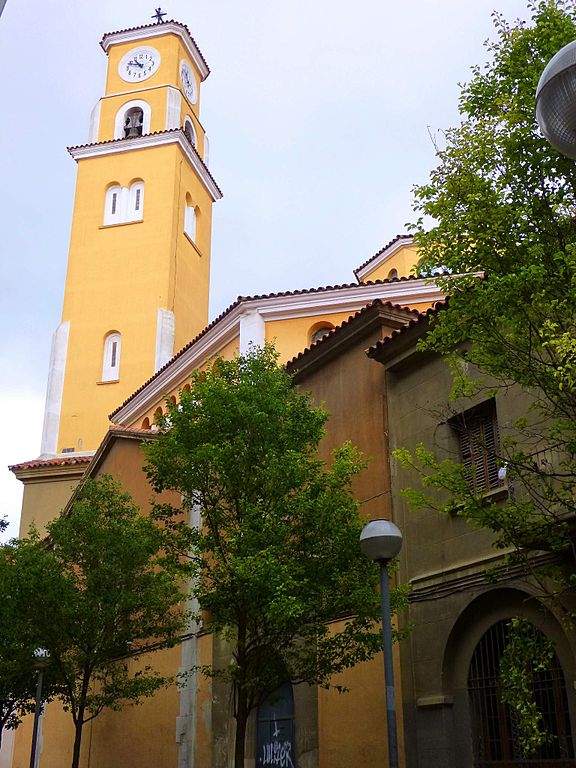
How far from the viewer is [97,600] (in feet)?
58.5

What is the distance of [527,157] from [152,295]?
2804 centimetres

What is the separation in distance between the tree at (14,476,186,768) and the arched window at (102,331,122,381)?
1759cm

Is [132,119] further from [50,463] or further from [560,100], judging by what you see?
[560,100]

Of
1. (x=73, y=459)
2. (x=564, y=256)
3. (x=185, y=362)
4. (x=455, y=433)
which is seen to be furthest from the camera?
(x=73, y=459)

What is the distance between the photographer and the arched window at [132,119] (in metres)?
41.0

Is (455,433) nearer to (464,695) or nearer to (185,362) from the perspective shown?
(464,695)

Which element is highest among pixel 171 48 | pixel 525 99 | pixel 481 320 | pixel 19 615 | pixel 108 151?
pixel 171 48

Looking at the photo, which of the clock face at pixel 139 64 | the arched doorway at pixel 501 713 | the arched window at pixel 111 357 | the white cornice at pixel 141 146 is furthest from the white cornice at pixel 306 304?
the clock face at pixel 139 64

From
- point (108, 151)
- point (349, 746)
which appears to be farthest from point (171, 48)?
point (349, 746)

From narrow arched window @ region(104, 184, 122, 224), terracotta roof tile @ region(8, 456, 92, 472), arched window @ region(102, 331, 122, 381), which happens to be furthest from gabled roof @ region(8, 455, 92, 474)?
narrow arched window @ region(104, 184, 122, 224)

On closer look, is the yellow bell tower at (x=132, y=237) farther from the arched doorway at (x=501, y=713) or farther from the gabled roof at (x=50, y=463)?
the arched doorway at (x=501, y=713)

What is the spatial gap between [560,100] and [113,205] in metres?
35.7

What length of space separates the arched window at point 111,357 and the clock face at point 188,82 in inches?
508

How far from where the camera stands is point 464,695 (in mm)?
13828
